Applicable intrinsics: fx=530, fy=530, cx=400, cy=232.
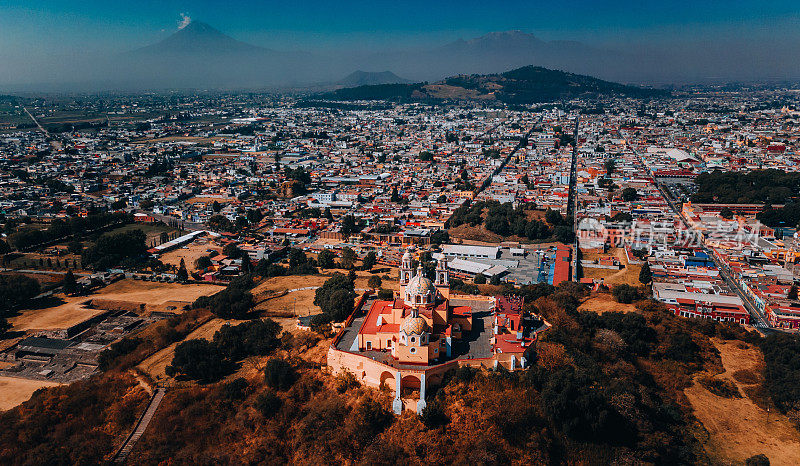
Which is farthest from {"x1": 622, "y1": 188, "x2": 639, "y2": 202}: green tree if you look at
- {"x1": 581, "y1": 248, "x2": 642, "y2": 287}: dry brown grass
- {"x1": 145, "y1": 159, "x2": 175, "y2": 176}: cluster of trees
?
{"x1": 145, "y1": 159, "x2": 175, "y2": 176}: cluster of trees

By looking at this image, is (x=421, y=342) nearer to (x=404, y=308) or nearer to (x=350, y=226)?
(x=404, y=308)

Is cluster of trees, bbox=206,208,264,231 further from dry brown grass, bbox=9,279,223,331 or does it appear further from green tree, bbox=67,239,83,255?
dry brown grass, bbox=9,279,223,331

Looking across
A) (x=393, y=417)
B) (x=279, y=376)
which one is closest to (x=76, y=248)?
(x=279, y=376)

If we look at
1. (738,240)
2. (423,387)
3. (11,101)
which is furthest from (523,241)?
(11,101)

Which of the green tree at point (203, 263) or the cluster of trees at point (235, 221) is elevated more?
the cluster of trees at point (235, 221)

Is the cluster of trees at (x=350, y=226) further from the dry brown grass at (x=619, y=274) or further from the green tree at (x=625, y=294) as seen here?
the green tree at (x=625, y=294)

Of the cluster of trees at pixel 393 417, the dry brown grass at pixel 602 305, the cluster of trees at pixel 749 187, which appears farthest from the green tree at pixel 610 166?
the cluster of trees at pixel 393 417
